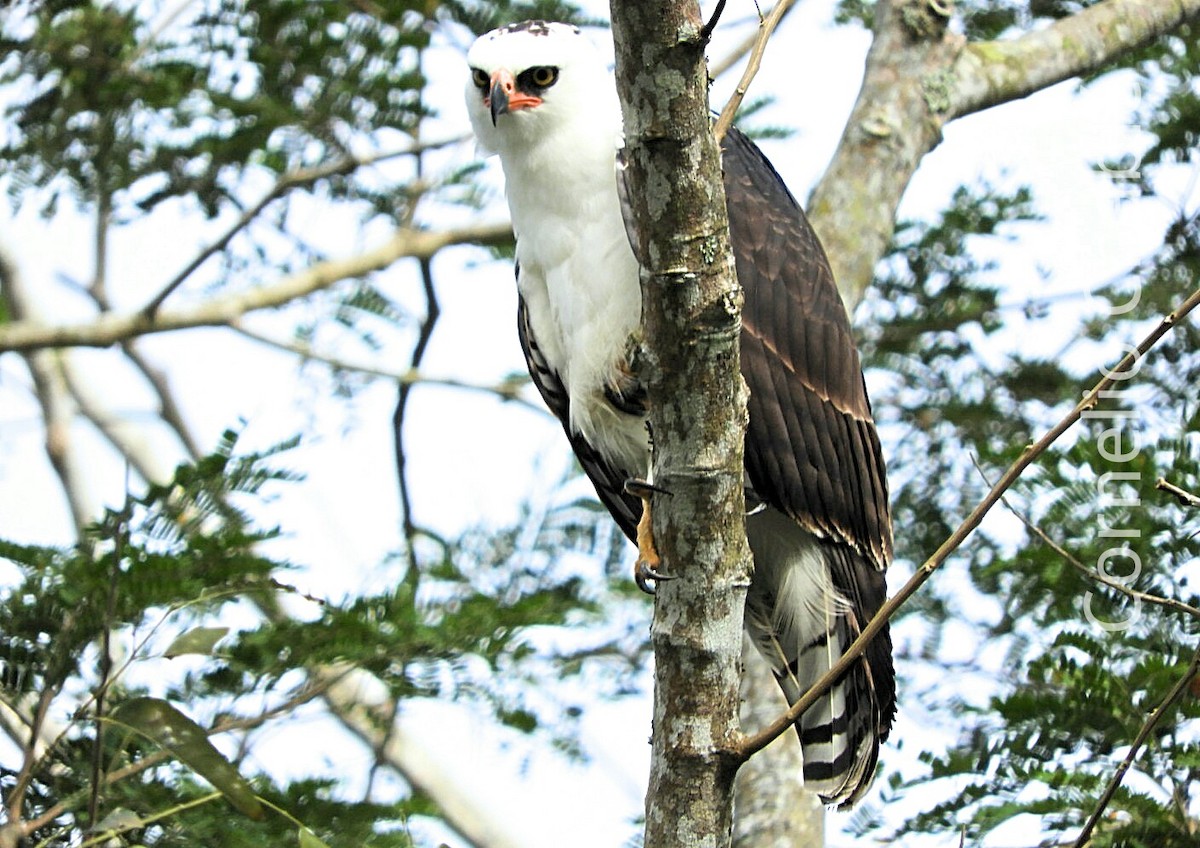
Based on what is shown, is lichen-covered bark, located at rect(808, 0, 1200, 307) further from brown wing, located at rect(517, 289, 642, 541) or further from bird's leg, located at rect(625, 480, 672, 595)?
bird's leg, located at rect(625, 480, 672, 595)

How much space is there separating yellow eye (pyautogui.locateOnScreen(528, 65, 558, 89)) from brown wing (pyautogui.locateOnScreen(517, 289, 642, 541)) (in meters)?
0.48

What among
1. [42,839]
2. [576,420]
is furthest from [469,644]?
[42,839]

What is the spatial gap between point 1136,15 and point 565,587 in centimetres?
272

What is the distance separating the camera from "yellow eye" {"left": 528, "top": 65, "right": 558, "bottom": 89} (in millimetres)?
3602

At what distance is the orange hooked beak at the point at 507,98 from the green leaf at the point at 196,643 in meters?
1.45

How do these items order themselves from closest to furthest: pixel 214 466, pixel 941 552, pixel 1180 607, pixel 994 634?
pixel 941 552 < pixel 1180 607 < pixel 214 466 < pixel 994 634

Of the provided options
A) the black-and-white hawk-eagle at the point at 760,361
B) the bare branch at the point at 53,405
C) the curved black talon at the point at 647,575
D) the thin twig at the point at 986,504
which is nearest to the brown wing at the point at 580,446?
the black-and-white hawk-eagle at the point at 760,361

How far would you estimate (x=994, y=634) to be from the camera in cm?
440

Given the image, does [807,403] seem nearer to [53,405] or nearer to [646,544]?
[646,544]

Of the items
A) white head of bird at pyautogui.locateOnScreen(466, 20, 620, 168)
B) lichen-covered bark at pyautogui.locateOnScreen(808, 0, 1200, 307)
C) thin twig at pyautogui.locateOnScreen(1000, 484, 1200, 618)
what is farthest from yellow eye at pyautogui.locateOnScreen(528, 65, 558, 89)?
thin twig at pyautogui.locateOnScreen(1000, 484, 1200, 618)

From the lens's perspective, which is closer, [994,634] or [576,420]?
[576,420]

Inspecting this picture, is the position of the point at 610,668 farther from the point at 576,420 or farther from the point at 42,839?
the point at 42,839

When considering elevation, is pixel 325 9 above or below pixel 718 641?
above

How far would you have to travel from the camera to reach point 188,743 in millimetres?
2877
